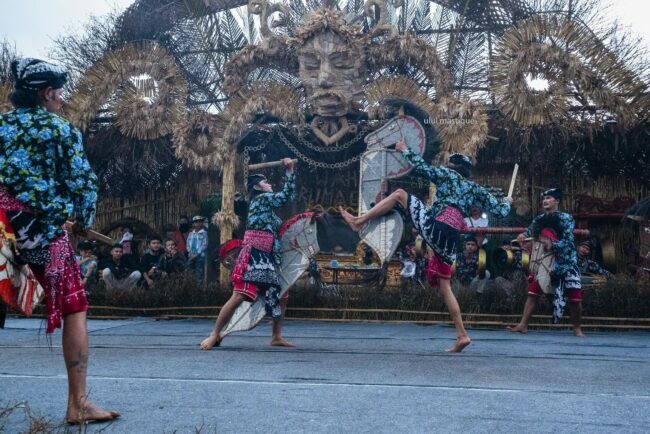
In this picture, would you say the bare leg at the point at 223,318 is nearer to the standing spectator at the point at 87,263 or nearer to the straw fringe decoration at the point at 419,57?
the standing spectator at the point at 87,263

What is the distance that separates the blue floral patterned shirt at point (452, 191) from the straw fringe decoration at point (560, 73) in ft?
21.8

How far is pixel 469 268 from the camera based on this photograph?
12438 millimetres

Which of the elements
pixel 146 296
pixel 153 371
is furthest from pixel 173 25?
pixel 153 371

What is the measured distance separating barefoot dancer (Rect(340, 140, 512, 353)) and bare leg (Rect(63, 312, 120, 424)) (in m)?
3.72

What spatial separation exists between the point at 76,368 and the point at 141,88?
1222cm

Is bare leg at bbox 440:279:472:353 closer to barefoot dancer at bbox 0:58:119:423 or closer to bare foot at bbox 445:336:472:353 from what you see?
bare foot at bbox 445:336:472:353

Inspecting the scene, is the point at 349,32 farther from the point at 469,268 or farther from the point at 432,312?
the point at 432,312

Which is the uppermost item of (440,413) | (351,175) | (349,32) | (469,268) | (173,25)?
(173,25)

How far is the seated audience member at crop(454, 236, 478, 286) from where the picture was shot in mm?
12391

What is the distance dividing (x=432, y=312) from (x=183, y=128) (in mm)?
6056

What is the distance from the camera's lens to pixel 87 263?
13.7 m

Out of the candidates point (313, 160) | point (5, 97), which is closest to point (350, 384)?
→ point (313, 160)

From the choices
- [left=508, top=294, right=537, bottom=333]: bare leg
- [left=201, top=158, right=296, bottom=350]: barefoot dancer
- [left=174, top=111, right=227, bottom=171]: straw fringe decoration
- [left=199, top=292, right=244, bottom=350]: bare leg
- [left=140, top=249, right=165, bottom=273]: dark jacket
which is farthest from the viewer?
[left=174, top=111, right=227, bottom=171]: straw fringe decoration

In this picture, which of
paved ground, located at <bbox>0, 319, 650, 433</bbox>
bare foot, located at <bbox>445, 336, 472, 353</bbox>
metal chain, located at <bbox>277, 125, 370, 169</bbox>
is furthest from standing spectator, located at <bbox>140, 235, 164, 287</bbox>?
bare foot, located at <bbox>445, 336, 472, 353</bbox>
